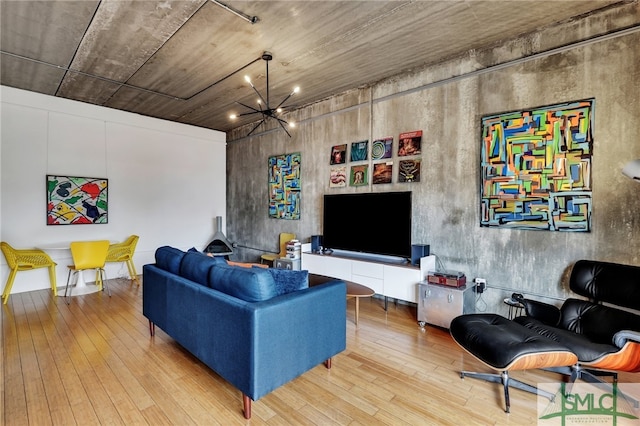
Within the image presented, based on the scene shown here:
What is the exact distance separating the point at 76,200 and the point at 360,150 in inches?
197

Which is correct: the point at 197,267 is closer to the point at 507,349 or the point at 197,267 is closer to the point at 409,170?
the point at 507,349

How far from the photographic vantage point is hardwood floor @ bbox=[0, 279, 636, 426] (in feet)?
6.54

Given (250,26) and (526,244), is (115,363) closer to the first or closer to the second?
(250,26)

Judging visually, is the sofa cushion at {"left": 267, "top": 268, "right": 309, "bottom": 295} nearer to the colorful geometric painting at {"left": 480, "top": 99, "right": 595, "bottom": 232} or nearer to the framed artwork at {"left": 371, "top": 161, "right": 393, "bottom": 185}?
the colorful geometric painting at {"left": 480, "top": 99, "right": 595, "bottom": 232}

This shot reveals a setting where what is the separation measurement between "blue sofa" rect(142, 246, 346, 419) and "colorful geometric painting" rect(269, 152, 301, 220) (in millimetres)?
3099

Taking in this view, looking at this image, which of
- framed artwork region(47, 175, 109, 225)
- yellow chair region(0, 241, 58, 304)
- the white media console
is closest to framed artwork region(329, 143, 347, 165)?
the white media console

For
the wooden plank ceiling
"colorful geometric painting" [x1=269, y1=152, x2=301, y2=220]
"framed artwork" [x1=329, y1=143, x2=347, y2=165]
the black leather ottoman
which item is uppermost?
the wooden plank ceiling

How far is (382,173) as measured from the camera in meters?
4.45

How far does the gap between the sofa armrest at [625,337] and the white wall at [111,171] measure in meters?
6.86

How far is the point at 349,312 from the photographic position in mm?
4035

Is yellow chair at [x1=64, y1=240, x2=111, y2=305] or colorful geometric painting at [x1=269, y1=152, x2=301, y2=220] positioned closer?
yellow chair at [x1=64, y1=240, x2=111, y2=305]

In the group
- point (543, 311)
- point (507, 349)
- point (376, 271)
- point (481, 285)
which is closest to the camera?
point (507, 349)

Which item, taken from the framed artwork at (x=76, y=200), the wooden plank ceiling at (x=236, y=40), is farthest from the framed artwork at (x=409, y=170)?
the framed artwork at (x=76, y=200)

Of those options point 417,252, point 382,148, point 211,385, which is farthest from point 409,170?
point 211,385
